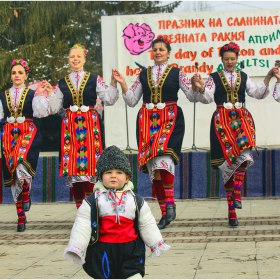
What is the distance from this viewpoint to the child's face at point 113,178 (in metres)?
4.75

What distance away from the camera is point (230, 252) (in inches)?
247

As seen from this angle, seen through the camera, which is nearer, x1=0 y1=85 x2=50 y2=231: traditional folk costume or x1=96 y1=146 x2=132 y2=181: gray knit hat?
x1=96 y1=146 x2=132 y2=181: gray knit hat

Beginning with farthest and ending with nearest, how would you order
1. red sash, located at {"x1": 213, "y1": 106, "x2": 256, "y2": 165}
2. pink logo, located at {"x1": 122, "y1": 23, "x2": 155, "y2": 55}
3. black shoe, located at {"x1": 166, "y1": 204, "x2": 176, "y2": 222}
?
pink logo, located at {"x1": 122, "y1": 23, "x2": 155, "y2": 55}
red sash, located at {"x1": 213, "y1": 106, "x2": 256, "y2": 165}
black shoe, located at {"x1": 166, "y1": 204, "x2": 176, "y2": 222}

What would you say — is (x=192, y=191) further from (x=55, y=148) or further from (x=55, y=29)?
(x=55, y=29)

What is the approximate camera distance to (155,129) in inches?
315

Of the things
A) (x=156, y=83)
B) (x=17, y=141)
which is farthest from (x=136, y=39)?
(x=17, y=141)

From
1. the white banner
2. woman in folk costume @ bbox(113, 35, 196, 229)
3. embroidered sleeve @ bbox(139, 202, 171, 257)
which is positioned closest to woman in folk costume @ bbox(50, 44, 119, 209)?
woman in folk costume @ bbox(113, 35, 196, 229)

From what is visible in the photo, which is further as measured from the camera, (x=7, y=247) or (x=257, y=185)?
(x=257, y=185)

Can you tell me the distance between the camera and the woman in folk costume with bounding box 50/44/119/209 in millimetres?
8031

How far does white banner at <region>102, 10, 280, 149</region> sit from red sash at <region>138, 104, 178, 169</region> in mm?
4070

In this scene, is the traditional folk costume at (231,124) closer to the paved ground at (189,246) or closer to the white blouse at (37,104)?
the paved ground at (189,246)

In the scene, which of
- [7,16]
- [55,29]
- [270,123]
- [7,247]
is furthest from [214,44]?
[55,29]

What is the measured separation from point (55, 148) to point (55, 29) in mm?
16295

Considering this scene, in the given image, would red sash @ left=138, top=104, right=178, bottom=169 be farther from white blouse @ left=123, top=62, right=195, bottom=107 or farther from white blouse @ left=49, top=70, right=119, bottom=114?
white blouse @ left=49, top=70, right=119, bottom=114
